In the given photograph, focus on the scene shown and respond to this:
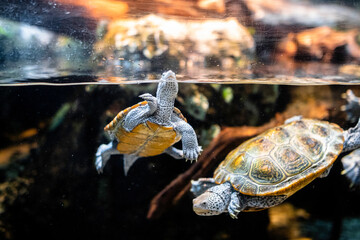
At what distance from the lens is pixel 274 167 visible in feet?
7.49

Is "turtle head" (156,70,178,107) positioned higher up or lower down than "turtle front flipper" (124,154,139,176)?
higher up

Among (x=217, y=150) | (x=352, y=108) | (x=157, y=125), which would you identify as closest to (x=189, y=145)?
(x=157, y=125)

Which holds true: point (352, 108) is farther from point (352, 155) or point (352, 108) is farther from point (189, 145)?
point (189, 145)

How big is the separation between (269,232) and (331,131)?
5.49 ft

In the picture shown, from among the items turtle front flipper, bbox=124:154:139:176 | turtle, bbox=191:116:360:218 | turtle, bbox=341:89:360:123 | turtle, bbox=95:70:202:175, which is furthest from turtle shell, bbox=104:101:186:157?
turtle, bbox=341:89:360:123

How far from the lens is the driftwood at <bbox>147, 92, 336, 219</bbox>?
127 inches

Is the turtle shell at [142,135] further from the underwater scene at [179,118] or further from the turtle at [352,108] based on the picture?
the turtle at [352,108]

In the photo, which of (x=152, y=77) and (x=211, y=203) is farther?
(x=152, y=77)

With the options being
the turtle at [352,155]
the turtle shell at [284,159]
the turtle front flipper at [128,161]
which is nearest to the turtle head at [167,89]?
the turtle shell at [284,159]

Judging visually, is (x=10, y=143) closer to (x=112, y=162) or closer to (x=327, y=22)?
(x=112, y=162)

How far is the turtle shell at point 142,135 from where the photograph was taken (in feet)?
7.67

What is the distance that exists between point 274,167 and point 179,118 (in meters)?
0.96

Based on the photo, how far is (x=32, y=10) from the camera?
206cm

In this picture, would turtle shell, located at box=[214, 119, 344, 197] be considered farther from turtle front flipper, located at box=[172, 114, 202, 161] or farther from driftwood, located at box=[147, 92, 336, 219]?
driftwood, located at box=[147, 92, 336, 219]
